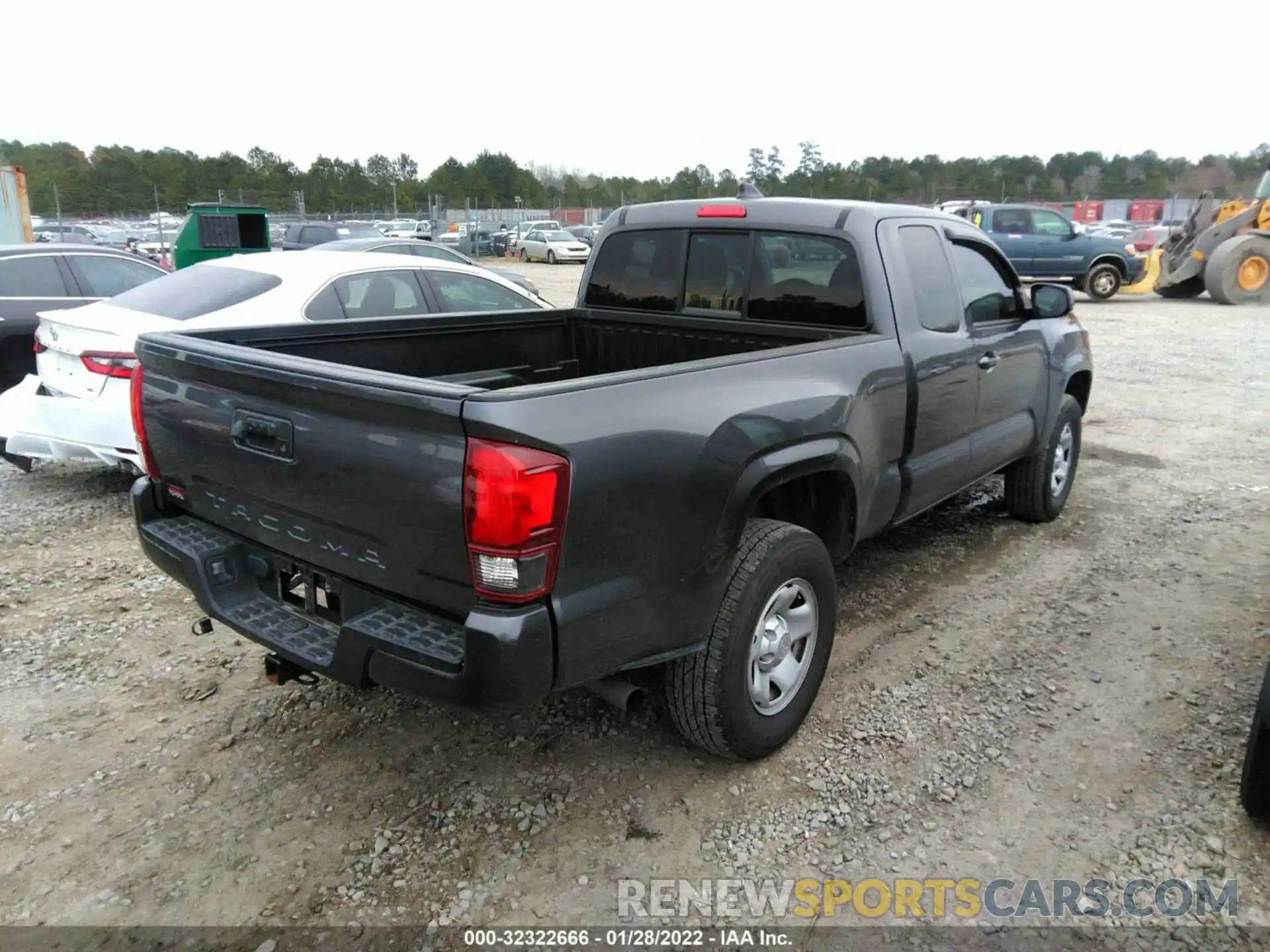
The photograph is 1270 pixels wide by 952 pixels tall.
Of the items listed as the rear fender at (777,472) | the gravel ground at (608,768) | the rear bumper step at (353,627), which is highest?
the rear fender at (777,472)

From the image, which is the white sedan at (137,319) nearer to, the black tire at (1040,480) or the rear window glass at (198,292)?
the rear window glass at (198,292)

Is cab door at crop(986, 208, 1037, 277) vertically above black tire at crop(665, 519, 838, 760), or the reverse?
cab door at crop(986, 208, 1037, 277)

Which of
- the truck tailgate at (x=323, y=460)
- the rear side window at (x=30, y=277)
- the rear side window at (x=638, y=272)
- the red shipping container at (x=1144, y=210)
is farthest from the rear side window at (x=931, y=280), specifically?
the red shipping container at (x=1144, y=210)

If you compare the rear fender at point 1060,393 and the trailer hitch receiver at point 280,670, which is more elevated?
the rear fender at point 1060,393

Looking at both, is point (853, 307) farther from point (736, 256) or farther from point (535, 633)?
point (535, 633)

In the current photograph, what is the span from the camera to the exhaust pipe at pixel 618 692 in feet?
9.48

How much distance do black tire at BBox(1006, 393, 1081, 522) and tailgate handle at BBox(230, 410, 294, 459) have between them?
14.3 ft

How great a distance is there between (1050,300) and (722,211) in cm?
203

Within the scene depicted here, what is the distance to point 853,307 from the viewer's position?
3.92m

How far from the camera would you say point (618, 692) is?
2.90 m

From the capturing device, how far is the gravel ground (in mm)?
2746

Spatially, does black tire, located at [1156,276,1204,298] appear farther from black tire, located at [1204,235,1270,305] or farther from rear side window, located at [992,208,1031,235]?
rear side window, located at [992,208,1031,235]

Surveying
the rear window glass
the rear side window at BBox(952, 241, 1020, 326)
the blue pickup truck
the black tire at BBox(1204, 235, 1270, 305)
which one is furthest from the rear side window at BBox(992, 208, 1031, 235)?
the rear window glass

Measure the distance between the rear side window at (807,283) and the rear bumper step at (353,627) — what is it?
2.23 meters
